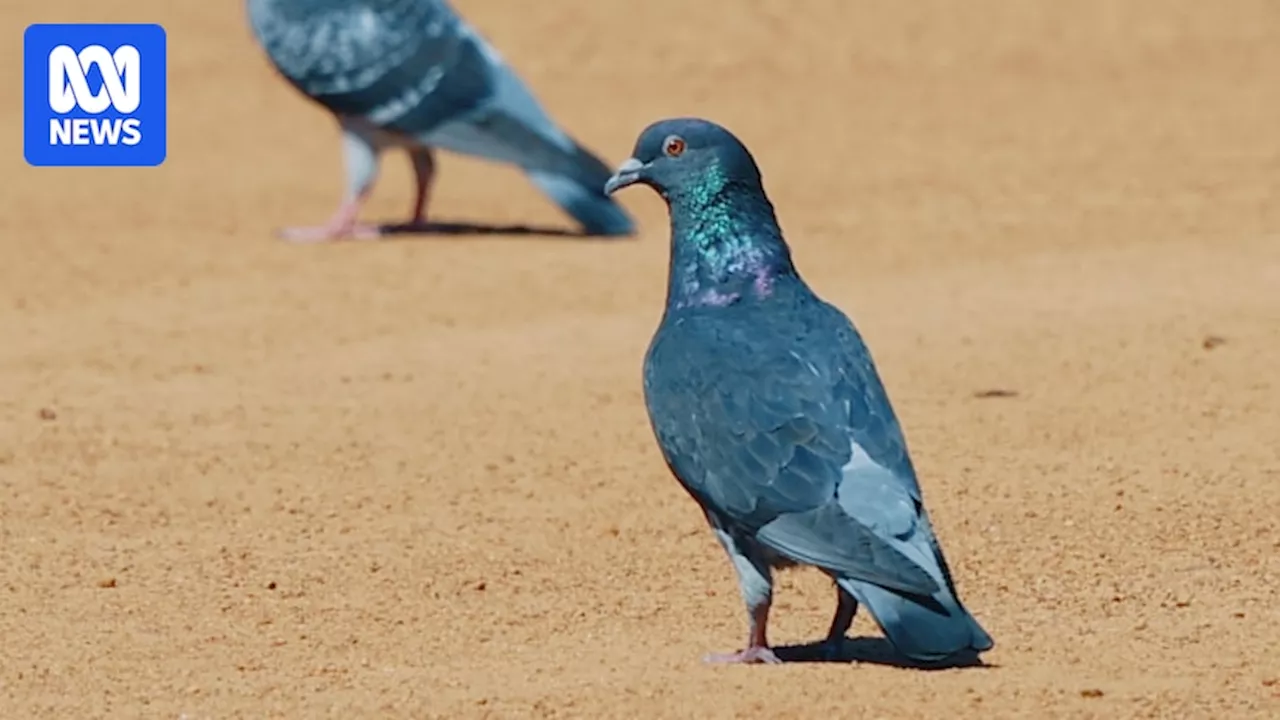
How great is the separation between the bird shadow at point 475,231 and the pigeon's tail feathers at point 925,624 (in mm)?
8009

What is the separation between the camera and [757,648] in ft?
20.2

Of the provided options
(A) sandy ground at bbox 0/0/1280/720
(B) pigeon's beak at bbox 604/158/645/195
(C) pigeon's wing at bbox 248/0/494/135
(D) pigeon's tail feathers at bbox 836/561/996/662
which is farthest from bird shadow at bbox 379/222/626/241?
(D) pigeon's tail feathers at bbox 836/561/996/662

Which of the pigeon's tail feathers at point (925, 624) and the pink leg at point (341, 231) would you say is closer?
the pigeon's tail feathers at point (925, 624)

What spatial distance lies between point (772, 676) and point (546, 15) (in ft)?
48.1

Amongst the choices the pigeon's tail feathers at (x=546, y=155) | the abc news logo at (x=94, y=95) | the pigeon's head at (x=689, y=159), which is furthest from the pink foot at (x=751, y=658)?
the abc news logo at (x=94, y=95)

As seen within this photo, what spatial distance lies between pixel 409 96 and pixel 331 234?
724mm

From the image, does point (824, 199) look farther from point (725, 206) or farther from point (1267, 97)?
point (725, 206)

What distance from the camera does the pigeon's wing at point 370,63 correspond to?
44.1 feet

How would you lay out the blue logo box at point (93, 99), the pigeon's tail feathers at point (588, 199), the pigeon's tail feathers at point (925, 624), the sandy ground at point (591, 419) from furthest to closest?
the blue logo box at point (93, 99) < the pigeon's tail feathers at point (588, 199) < the sandy ground at point (591, 419) < the pigeon's tail feathers at point (925, 624)

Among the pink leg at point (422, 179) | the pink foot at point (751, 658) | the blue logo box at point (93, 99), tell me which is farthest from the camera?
the blue logo box at point (93, 99)

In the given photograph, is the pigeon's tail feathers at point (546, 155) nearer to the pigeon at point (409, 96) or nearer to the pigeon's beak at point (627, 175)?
the pigeon at point (409, 96)

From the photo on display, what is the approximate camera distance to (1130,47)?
1928cm

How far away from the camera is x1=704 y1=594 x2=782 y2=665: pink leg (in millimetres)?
6129

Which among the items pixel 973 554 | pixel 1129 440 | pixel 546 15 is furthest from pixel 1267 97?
pixel 973 554
